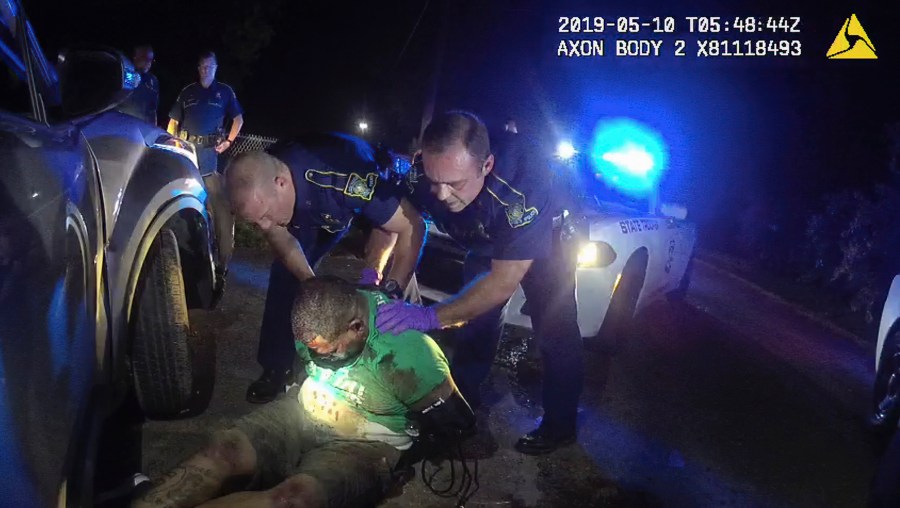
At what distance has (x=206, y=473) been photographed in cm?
219

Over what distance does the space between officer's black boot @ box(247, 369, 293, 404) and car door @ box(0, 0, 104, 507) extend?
1.66 metres

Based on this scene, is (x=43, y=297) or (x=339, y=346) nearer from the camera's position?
(x=43, y=297)

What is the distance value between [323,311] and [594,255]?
2561 millimetres

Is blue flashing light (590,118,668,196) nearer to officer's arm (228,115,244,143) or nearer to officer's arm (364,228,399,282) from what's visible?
officer's arm (364,228,399,282)

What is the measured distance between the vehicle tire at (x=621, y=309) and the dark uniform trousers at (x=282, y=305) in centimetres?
208

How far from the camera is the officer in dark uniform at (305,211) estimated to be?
2893mm

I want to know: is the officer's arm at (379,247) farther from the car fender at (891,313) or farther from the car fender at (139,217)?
the car fender at (891,313)

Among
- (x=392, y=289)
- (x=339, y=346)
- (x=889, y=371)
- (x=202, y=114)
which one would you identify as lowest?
(x=889, y=371)

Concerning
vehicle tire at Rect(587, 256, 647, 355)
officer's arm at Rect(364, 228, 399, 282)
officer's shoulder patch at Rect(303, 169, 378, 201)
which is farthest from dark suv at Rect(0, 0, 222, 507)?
vehicle tire at Rect(587, 256, 647, 355)

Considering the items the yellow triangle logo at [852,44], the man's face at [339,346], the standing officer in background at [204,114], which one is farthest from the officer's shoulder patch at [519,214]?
the yellow triangle logo at [852,44]

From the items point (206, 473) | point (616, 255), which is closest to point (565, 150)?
point (616, 255)

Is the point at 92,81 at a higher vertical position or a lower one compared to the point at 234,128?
lower

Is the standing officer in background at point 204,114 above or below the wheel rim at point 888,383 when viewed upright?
above

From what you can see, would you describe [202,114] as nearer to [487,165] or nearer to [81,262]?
[487,165]
